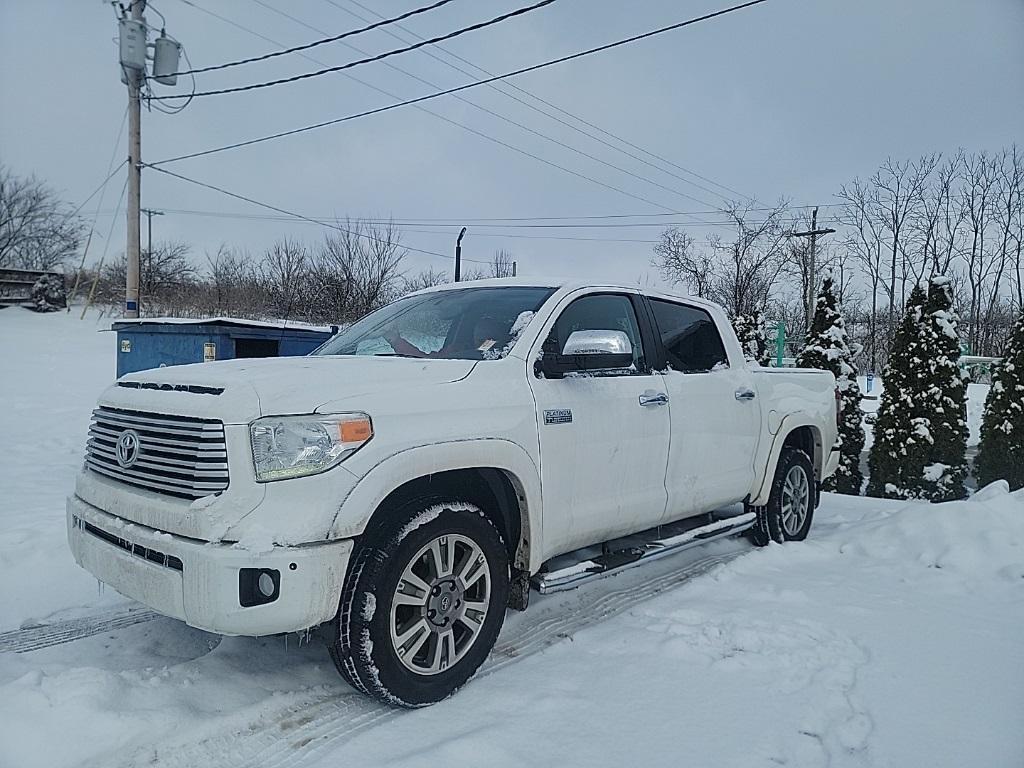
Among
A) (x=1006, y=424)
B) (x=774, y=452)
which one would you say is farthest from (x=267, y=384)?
(x=1006, y=424)

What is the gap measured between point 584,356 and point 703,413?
1.37 m

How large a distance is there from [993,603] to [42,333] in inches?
967

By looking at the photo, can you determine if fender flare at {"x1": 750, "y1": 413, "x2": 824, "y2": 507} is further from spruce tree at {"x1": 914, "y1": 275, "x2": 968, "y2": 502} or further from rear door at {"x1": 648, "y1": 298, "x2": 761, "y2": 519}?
spruce tree at {"x1": 914, "y1": 275, "x2": 968, "y2": 502}

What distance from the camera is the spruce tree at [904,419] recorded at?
11031mm

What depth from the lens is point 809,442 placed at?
238 inches

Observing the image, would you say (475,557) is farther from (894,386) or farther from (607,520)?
(894,386)

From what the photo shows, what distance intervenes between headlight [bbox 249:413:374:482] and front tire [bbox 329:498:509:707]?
367 mm

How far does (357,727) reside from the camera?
2.77m

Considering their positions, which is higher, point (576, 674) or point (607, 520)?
point (607, 520)

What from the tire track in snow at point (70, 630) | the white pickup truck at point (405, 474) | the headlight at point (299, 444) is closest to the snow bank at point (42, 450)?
the tire track in snow at point (70, 630)

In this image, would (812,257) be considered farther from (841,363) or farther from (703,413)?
(703,413)

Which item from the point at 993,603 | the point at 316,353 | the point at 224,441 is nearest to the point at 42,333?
the point at 316,353

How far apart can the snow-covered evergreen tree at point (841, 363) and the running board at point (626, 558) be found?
8.63 m

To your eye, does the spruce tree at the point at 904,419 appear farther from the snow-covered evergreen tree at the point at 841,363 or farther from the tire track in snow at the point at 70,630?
the tire track in snow at the point at 70,630
